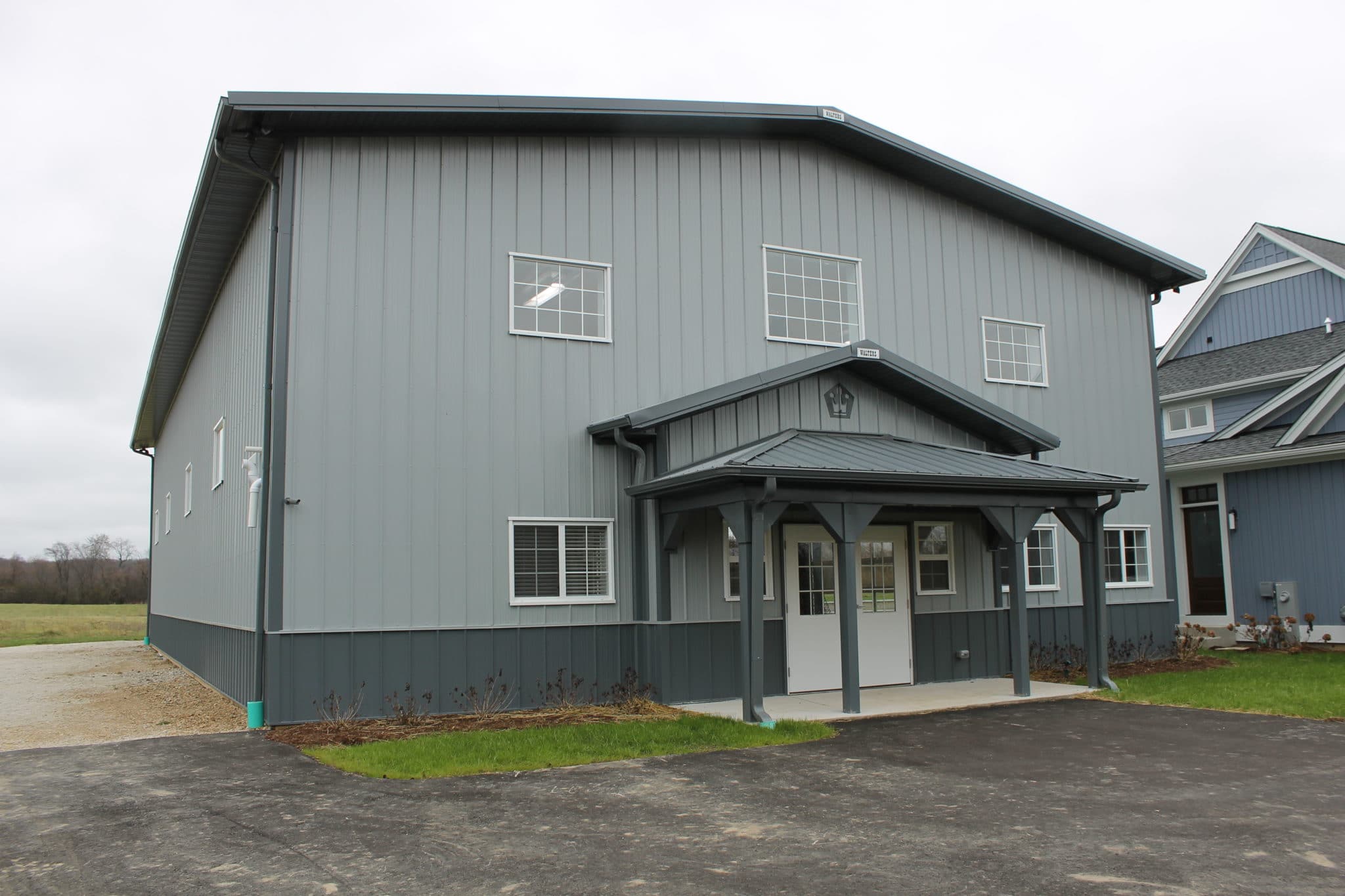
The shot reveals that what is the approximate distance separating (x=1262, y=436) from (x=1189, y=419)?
3047 millimetres

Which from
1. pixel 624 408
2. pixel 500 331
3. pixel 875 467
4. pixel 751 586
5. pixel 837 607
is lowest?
pixel 837 607

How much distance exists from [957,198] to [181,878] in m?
12.7

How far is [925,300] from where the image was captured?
46.6ft

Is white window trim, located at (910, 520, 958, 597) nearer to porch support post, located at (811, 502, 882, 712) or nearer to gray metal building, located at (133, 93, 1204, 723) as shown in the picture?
gray metal building, located at (133, 93, 1204, 723)

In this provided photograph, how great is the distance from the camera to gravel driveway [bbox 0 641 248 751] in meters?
10.2

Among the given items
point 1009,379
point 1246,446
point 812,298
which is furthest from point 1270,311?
point 812,298

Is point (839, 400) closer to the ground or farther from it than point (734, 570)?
farther from it

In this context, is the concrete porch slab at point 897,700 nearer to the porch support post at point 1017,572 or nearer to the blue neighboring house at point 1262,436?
the porch support post at point 1017,572

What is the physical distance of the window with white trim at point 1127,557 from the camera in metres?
15.3

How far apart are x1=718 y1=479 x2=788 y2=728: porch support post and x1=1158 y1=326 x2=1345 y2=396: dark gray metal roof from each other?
11953 mm

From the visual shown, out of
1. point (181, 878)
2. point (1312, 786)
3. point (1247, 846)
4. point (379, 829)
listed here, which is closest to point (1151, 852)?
point (1247, 846)

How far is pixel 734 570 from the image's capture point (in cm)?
1188

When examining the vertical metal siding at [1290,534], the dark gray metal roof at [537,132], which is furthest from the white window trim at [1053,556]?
the vertical metal siding at [1290,534]

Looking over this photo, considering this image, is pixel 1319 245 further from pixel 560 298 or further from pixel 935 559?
pixel 560 298
